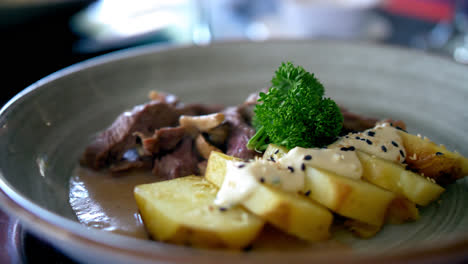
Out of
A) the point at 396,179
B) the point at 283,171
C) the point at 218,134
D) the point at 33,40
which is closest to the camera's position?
the point at 283,171

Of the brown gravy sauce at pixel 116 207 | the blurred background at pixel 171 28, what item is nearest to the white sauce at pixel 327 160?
the brown gravy sauce at pixel 116 207

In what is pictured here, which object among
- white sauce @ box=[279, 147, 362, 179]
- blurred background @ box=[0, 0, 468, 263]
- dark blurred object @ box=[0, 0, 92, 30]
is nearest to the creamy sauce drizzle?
white sauce @ box=[279, 147, 362, 179]

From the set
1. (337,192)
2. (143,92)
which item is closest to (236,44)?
(143,92)

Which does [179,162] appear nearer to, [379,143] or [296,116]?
[296,116]

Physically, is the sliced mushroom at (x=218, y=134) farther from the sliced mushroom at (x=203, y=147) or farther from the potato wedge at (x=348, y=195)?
the potato wedge at (x=348, y=195)

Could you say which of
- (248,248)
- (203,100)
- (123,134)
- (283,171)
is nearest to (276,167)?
(283,171)
